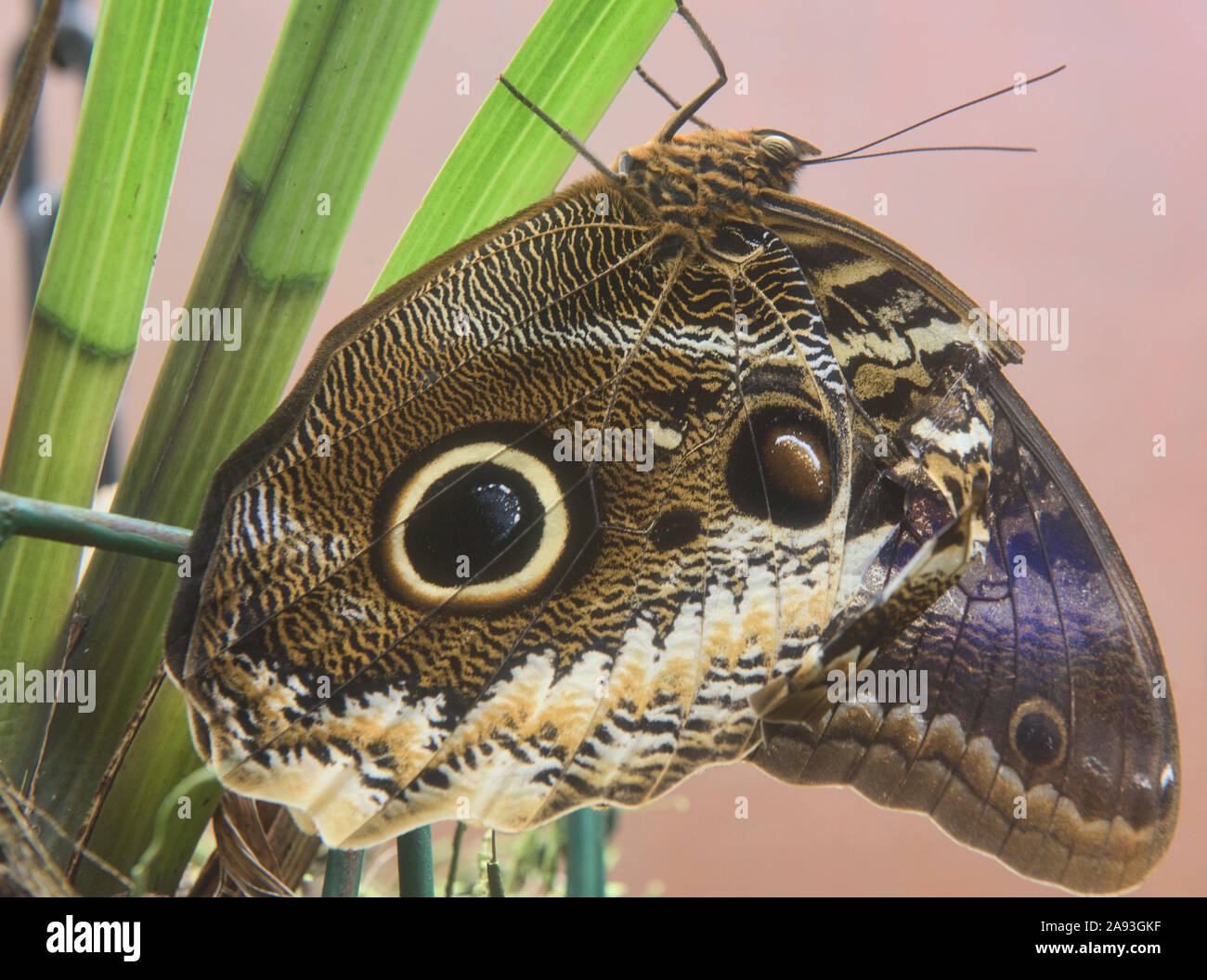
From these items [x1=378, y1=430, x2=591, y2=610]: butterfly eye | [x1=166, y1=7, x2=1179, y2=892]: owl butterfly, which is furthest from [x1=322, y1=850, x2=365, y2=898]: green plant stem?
[x1=378, y1=430, x2=591, y2=610]: butterfly eye

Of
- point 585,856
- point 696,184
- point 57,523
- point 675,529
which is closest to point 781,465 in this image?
point 675,529

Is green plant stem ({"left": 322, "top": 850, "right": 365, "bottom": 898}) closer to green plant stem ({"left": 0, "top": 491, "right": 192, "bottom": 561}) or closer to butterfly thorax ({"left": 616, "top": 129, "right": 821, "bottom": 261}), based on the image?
green plant stem ({"left": 0, "top": 491, "right": 192, "bottom": 561})

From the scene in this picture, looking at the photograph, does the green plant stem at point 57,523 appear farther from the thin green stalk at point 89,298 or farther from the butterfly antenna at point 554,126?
the butterfly antenna at point 554,126

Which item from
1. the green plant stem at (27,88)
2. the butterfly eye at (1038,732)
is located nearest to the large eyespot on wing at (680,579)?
the butterfly eye at (1038,732)

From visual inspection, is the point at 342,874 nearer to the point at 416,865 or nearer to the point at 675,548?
the point at 416,865

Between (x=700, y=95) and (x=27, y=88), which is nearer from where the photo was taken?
(x=27, y=88)

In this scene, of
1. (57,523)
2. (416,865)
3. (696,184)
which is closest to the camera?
(57,523)
